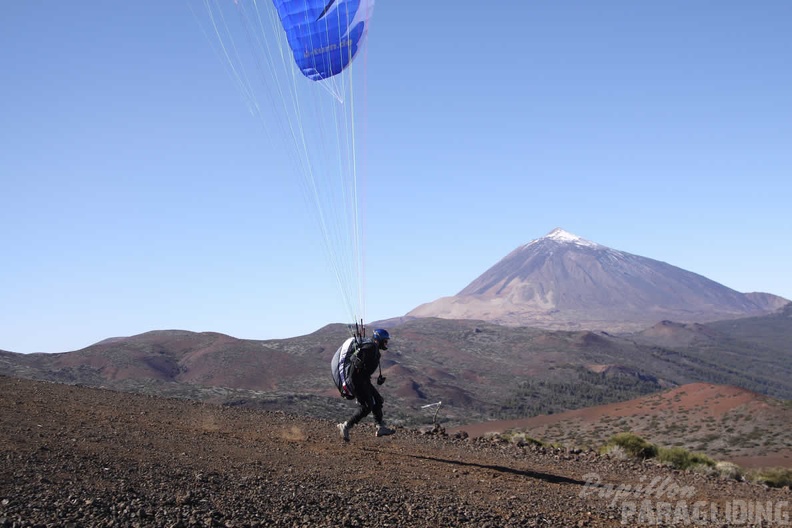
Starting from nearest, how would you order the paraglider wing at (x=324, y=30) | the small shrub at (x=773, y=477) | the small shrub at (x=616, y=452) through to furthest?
the small shrub at (x=616, y=452), the paraglider wing at (x=324, y=30), the small shrub at (x=773, y=477)

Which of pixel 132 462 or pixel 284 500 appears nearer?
pixel 284 500

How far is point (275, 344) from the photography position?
83812 millimetres

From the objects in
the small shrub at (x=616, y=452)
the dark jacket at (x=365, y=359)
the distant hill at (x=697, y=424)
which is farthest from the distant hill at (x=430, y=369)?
the dark jacket at (x=365, y=359)

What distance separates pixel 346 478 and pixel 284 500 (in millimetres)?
1457

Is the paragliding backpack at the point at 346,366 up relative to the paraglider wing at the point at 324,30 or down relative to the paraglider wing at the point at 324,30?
down

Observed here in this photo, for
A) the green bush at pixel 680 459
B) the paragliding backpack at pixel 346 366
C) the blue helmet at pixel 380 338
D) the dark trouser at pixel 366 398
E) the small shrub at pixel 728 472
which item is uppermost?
the blue helmet at pixel 380 338

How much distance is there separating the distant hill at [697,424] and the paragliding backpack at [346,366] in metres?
18.0

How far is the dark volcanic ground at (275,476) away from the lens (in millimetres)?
6254

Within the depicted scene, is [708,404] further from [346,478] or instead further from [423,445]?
[346,478]

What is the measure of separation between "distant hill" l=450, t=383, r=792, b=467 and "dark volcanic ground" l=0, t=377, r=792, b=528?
51.3 ft

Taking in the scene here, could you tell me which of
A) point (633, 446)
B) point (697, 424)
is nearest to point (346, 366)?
point (633, 446)

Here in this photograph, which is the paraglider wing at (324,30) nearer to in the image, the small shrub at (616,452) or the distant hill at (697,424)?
the small shrub at (616,452)

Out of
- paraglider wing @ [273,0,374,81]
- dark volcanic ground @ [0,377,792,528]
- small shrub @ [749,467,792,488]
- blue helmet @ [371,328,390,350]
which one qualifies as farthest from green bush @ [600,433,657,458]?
paraglider wing @ [273,0,374,81]

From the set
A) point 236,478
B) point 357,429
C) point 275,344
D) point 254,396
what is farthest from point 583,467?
point 275,344
